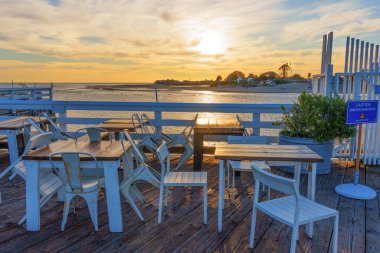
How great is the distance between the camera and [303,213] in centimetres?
205

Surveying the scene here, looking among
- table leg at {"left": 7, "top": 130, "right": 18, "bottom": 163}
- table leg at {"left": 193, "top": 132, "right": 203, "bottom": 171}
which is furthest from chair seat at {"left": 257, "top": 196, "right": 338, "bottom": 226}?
Result: table leg at {"left": 7, "top": 130, "right": 18, "bottom": 163}

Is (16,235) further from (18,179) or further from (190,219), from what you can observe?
(18,179)

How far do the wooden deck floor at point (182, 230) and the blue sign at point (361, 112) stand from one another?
0.94 metres

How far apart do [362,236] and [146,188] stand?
7.97ft

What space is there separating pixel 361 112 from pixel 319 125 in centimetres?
77

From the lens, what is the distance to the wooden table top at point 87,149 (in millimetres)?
2582

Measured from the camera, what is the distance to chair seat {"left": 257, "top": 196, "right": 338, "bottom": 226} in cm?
198

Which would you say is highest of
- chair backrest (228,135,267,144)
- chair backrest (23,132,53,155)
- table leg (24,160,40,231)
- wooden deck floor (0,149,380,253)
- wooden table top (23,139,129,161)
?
chair backrest (23,132,53,155)

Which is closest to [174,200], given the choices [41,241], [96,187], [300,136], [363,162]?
[96,187]

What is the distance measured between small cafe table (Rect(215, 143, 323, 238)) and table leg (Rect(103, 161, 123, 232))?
90 cm

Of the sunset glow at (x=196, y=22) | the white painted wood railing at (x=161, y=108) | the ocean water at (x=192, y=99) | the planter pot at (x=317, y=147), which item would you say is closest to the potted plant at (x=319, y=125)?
the planter pot at (x=317, y=147)

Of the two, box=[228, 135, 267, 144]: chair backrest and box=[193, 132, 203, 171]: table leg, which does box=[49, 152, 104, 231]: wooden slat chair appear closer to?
box=[228, 135, 267, 144]: chair backrest

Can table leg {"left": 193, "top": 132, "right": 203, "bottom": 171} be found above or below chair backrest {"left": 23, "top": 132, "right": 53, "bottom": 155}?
below

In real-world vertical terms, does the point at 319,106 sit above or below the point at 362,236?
above
